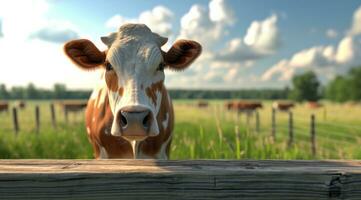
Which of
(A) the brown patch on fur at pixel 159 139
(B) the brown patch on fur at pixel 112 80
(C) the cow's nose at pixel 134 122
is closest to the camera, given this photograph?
(C) the cow's nose at pixel 134 122

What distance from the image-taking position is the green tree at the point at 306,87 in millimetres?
84438

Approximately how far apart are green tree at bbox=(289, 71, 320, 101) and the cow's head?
283ft

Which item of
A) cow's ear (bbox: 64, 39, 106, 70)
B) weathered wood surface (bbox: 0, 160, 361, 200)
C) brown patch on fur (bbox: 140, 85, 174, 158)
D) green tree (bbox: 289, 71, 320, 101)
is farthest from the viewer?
green tree (bbox: 289, 71, 320, 101)

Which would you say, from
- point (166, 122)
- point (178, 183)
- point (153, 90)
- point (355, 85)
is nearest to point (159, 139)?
point (166, 122)

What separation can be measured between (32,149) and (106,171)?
658 cm

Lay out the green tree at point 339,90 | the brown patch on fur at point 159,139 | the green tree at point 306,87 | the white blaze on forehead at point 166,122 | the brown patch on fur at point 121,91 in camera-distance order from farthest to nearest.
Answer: the green tree at point 306,87
the green tree at point 339,90
the white blaze on forehead at point 166,122
the brown patch on fur at point 159,139
the brown patch on fur at point 121,91

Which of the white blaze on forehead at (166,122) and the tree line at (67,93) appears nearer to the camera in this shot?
the white blaze on forehead at (166,122)

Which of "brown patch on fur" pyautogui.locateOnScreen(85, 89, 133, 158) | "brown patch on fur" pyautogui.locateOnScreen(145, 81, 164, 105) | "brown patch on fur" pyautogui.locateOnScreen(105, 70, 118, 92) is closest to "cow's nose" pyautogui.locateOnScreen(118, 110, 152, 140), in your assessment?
"brown patch on fur" pyautogui.locateOnScreen(145, 81, 164, 105)

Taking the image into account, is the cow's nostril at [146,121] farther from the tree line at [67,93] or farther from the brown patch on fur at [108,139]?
the tree line at [67,93]

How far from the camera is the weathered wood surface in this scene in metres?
1.27

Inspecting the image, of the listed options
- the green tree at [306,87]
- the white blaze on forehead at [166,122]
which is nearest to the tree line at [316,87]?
the green tree at [306,87]

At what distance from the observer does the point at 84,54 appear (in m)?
3.23

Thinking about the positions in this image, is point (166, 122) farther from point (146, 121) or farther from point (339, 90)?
point (339, 90)

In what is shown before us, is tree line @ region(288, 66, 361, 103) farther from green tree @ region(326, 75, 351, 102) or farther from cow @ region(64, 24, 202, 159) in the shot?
cow @ region(64, 24, 202, 159)
